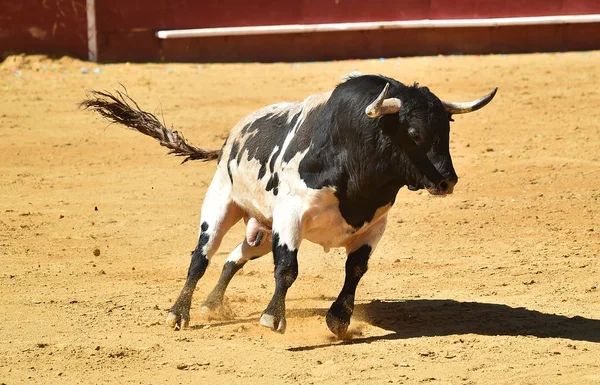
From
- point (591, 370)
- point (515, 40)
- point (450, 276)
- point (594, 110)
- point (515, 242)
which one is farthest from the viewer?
point (515, 40)

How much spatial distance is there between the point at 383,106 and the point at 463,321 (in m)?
1.31

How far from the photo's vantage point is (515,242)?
25.8 ft

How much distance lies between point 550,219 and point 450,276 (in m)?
1.51

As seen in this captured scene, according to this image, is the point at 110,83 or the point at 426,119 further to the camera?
the point at 110,83

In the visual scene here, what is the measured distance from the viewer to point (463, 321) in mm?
6109

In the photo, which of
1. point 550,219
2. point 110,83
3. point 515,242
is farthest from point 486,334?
point 110,83

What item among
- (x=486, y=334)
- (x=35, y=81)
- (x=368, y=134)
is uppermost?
(x=368, y=134)

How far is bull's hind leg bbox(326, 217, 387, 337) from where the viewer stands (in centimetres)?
578

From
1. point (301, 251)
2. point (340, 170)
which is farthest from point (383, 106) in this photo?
point (301, 251)

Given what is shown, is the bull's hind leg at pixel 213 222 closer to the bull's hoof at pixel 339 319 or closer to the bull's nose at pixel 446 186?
the bull's hoof at pixel 339 319

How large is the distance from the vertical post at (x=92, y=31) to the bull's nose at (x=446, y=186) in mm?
8810

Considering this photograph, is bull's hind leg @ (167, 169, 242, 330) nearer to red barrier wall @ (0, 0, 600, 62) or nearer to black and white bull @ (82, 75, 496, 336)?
black and white bull @ (82, 75, 496, 336)

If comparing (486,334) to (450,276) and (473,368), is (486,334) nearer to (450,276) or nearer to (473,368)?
(473,368)

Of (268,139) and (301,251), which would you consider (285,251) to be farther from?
(301,251)
